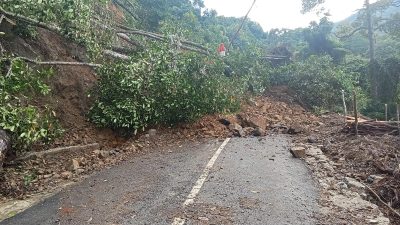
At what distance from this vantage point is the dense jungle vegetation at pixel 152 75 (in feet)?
21.4

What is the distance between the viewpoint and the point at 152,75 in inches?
355

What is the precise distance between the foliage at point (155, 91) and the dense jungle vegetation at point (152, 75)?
0.02 m

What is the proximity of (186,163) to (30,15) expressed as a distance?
4417mm

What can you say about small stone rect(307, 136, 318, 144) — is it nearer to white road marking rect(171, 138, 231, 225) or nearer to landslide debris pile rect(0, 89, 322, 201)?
landslide debris pile rect(0, 89, 322, 201)

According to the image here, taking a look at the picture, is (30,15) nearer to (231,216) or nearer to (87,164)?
(87,164)

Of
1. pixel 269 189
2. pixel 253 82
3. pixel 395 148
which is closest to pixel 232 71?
pixel 253 82

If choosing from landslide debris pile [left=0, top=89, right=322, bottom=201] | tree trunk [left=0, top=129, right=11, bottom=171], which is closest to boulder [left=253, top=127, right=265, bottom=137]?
landslide debris pile [left=0, top=89, right=322, bottom=201]

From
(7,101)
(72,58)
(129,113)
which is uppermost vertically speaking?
(72,58)

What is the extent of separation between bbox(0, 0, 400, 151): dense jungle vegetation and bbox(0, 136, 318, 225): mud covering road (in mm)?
1535

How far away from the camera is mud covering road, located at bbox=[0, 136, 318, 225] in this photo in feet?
14.0

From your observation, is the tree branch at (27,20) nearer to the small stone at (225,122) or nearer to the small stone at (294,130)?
the small stone at (225,122)

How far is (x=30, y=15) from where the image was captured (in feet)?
24.2

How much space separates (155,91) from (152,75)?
16.1 inches

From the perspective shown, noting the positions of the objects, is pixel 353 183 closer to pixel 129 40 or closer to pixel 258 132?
pixel 258 132
